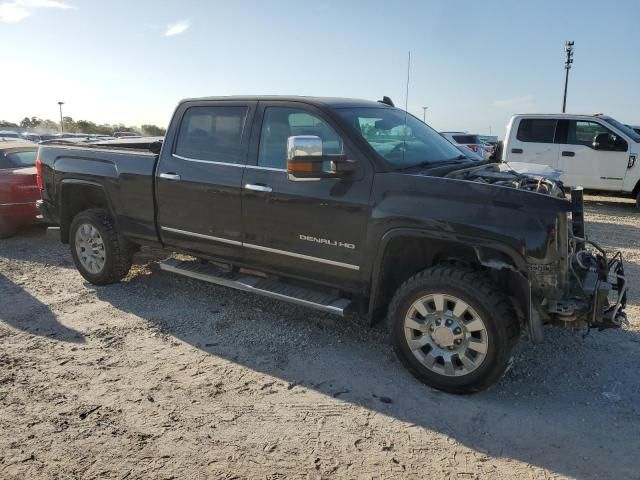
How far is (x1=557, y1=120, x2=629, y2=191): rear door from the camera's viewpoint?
1112 centimetres

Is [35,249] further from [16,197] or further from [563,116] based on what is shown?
[563,116]

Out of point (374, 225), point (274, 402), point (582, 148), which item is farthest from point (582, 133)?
point (274, 402)

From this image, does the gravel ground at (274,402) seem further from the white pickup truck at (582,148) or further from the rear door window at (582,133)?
the rear door window at (582,133)

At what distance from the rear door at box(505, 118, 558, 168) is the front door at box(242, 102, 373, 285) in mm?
8506

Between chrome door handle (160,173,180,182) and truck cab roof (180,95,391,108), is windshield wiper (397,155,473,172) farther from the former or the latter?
chrome door handle (160,173,180,182)

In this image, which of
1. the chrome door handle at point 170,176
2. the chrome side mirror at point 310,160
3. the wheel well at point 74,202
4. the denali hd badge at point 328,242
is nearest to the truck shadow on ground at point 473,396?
the denali hd badge at point 328,242

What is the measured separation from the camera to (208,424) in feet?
10.6

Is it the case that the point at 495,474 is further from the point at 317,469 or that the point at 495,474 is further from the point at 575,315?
the point at 575,315

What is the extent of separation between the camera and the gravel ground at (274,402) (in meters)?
2.89

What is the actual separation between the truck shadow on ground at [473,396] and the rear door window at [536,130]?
7.92 meters

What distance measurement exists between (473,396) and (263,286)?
185 cm

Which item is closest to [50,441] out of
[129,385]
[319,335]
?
Answer: [129,385]

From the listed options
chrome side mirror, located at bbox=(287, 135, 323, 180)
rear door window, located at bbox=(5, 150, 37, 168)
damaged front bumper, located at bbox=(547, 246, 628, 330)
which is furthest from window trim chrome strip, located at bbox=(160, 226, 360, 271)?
rear door window, located at bbox=(5, 150, 37, 168)

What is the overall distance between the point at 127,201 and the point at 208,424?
110 inches
